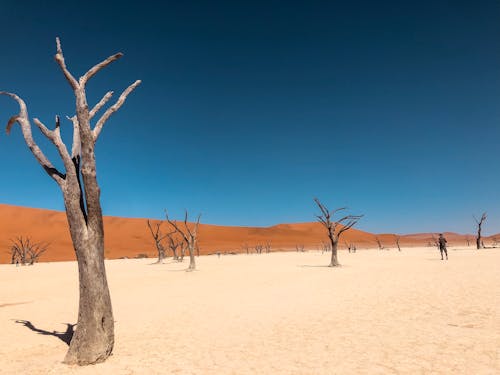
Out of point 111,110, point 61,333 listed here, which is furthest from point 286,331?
point 111,110

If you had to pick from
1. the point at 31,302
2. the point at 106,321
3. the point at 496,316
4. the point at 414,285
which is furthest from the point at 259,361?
the point at 31,302

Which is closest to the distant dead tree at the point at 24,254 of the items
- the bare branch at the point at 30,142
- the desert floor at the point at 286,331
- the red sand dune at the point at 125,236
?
the red sand dune at the point at 125,236

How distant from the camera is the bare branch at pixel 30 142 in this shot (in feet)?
24.1

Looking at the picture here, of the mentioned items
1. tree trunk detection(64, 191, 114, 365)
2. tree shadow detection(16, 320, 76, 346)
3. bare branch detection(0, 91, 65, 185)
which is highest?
bare branch detection(0, 91, 65, 185)

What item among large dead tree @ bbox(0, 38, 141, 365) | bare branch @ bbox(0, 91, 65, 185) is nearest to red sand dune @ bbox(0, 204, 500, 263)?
bare branch @ bbox(0, 91, 65, 185)

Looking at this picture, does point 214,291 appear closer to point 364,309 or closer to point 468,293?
point 364,309

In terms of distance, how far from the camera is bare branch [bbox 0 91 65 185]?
7.34m

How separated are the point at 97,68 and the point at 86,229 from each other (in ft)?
11.0

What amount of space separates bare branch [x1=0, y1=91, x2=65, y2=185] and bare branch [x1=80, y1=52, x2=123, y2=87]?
5.25 ft

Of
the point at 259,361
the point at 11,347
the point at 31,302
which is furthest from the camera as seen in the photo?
the point at 31,302

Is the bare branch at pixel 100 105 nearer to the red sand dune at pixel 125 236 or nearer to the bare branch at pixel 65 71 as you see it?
the bare branch at pixel 65 71

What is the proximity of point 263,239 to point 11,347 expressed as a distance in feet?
367

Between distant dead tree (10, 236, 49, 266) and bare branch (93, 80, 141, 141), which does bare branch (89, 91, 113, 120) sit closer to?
bare branch (93, 80, 141, 141)

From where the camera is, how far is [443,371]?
223 inches
